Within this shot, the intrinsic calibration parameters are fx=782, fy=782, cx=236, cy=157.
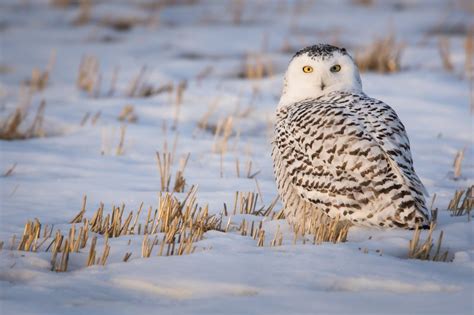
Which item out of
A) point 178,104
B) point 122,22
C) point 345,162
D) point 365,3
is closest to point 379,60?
point 178,104

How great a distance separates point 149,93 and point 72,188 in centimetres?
416

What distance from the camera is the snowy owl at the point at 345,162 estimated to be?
4.40 meters

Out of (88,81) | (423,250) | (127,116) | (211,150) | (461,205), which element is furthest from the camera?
(88,81)

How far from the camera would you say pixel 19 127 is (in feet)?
27.1

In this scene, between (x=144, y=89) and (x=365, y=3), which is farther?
(x=365, y=3)

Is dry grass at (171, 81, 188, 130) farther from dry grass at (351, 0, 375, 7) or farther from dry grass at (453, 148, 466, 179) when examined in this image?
dry grass at (351, 0, 375, 7)

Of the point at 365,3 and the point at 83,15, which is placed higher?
the point at 365,3

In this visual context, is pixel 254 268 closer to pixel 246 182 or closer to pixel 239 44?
pixel 246 182

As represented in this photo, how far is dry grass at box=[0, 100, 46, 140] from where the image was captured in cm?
793

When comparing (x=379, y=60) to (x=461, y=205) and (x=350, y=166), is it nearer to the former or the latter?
(x=461, y=205)

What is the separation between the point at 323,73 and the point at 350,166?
1.09 metres

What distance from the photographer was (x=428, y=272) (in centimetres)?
395

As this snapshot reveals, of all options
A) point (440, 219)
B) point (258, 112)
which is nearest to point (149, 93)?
point (258, 112)

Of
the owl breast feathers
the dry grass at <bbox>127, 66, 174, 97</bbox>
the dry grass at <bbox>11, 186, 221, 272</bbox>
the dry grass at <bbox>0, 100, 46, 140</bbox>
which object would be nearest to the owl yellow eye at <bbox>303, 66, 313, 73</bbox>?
the owl breast feathers
